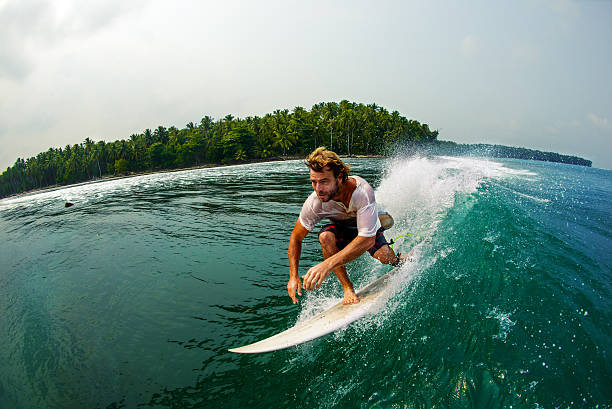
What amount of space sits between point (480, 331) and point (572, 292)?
1.72 meters

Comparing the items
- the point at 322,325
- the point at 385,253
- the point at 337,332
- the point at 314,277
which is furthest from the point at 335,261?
the point at 385,253

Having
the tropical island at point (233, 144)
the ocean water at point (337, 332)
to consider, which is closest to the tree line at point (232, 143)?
the tropical island at point (233, 144)

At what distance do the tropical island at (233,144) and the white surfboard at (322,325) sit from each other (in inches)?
3373

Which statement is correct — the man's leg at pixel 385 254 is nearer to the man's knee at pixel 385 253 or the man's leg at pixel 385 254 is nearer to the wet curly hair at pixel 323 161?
the man's knee at pixel 385 253

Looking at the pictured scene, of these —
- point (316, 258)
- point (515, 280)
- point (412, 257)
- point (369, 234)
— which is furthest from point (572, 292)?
point (316, 258)

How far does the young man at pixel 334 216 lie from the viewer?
314 cm

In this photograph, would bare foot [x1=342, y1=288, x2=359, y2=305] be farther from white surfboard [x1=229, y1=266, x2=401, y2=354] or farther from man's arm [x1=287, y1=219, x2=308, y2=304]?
man's arm [x1=287, y1=219, x2=308, y2=304]

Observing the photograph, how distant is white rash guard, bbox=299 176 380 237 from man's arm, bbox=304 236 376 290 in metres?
0.10

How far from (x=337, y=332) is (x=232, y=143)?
300 ft

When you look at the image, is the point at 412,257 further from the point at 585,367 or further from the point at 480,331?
the point at 585,367

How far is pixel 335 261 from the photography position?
3.24 meters

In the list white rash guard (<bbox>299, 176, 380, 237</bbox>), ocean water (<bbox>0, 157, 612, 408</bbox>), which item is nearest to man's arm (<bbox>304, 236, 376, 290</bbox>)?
white rash guard (<bbox>299, 176, 380, 237</bbox>)

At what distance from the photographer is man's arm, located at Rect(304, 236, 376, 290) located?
305cm

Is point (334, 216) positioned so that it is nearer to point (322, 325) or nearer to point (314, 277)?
point (314, 277)
